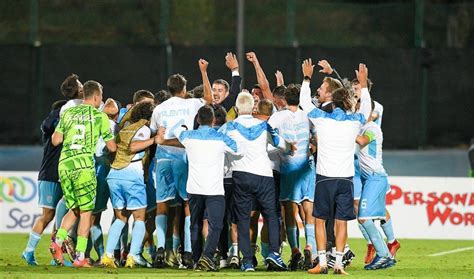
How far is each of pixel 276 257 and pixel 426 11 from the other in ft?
56.5

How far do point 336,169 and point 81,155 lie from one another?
3216 mm

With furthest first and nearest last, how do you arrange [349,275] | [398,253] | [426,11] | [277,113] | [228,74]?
[426,11]
[228,74]
[398,253]
[277,113]
[349,275]

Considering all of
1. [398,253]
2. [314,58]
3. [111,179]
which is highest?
[314,58]

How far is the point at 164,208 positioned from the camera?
1611cm

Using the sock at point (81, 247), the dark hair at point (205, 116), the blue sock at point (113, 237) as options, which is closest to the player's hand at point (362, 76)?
the dark hair at point (205, 116)

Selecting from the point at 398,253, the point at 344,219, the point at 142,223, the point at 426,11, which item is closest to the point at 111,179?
the point at 142,223

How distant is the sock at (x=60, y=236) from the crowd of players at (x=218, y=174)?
3 cm

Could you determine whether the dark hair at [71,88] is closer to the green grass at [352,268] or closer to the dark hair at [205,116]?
the dark hair at [205,116]

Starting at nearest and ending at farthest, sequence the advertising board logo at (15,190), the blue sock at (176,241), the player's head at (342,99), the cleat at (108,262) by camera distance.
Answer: the player's head at (342,99) < the cleat at (108,262) < the blue sock at (176,241) < the advertising board logo at (15,190)

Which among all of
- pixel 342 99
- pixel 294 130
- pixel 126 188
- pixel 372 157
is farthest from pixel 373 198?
pixel 126 188

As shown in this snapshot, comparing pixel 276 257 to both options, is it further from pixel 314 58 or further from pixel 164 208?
pixel 314 58

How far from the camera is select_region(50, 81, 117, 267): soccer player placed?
1563 cm

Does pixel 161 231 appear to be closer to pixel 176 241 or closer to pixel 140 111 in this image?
pixel 176 241

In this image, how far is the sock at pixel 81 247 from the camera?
614 inches
